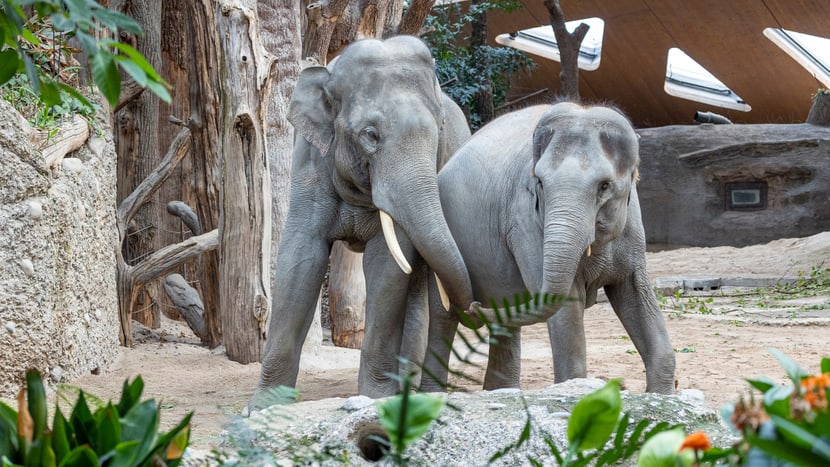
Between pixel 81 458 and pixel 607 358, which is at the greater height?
pixel 81 458

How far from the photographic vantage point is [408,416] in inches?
53.1

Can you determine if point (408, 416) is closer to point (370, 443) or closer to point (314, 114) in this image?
point (370, 443)

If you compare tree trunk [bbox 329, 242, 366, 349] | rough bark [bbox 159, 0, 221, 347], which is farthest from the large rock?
tree trunk [bbox 329, 242, 366, 349]

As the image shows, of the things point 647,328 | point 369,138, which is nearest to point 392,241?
point 369,138

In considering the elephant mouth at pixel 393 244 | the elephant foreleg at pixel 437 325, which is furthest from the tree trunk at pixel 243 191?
the elephant mouth at pixel 393 244

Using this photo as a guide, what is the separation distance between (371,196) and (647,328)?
5.07 ft

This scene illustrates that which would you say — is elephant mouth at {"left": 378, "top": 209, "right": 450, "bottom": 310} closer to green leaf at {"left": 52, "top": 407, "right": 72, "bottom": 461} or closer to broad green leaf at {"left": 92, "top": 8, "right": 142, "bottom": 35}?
green leaf at {"left": 52, "top": 407, "right": 72, "bottom": 461}

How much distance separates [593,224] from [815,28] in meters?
16.8

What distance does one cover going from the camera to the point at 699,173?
684 inches

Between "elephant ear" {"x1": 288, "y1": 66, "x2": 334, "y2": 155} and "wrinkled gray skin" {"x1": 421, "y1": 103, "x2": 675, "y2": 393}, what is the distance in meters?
0.73

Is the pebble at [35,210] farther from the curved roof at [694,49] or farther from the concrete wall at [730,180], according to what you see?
the curved roof at [694,49]

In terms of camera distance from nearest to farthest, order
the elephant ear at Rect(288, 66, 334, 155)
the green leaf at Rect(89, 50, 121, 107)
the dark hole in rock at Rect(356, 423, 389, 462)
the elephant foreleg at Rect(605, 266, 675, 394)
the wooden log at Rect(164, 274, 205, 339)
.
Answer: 1. the green leaf at Rect(89, 50, 121, 107)
2. the dark hole in rock at Rect(356, 423, 389, 462)
3. the elephant foreleg at Rect(605, 266, 675, 394)
4. the elephant ear at Rect(288, 66, 334, 155)
5. the wooden log at Rect(164, 274, 205, 339)

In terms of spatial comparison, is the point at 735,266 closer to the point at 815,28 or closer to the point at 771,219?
the point at 771,219

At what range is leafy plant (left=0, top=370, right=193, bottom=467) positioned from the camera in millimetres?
1404
